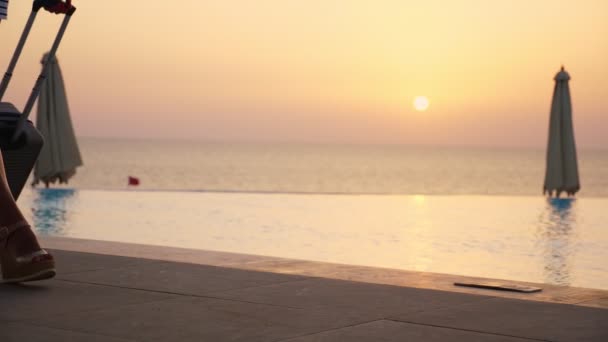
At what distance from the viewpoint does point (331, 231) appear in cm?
1083

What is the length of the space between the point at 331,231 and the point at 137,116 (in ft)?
178

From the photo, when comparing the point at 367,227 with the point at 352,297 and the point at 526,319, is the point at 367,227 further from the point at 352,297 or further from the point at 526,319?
the point at 526,319

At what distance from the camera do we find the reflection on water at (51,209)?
10.7 meters

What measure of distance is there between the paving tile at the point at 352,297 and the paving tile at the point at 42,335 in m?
1.13

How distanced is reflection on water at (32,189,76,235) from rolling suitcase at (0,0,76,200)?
485 cm

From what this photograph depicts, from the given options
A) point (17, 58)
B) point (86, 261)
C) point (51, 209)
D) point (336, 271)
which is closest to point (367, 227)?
point (51, 209)

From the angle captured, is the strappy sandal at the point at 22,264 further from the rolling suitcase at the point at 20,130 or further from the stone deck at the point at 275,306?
the rolling suitcase at the point at 20,130

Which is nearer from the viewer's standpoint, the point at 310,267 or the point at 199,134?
the point at 310,267

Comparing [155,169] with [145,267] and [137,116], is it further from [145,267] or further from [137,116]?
[145,267]

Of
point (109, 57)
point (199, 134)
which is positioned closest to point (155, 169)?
point (199, 134)

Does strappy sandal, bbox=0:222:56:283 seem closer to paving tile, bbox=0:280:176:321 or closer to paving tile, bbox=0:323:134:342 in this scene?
paving tile, bbox=0:280:176:321

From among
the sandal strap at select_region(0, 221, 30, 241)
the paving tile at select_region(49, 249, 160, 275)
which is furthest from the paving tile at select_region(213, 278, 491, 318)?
the paving tile at select_region(49, 249, 160, 275)

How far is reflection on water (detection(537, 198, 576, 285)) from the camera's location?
7.86m

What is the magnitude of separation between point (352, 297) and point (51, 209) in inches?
349
